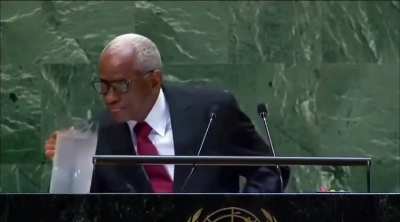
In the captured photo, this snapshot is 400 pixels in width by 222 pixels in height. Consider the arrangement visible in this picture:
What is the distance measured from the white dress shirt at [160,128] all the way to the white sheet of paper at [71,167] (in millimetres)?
Answer: 449

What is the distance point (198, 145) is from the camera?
15.2 feet

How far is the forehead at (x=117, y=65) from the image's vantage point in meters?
4.54

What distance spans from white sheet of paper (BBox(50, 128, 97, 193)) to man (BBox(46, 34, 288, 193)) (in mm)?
144

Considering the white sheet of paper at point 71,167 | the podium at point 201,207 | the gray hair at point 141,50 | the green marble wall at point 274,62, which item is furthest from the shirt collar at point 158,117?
the green marble wall at point 274,62

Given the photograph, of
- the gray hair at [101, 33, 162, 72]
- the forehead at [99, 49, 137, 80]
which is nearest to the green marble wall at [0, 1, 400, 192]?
the gray hair at [101, 33, 162, 72]

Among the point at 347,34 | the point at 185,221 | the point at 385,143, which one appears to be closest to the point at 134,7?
the point at 347,34

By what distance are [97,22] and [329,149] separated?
1.76 metres

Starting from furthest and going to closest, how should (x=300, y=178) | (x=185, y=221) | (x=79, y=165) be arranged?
(x=300, y=178), (x=79, y=165), (x=185, y=221)

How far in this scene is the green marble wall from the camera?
6.54 m

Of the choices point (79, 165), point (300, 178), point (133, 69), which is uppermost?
point (133, 69)

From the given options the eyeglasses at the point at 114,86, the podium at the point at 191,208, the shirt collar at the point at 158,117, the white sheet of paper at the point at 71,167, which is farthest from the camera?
the shirt collar at the point at 158,117

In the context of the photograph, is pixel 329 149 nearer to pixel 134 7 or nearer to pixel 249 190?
pixel 134 7

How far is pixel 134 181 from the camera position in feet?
14.5

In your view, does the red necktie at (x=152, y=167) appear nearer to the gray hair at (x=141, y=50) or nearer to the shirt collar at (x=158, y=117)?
the shirt collar at (x=158, y=117)
